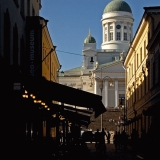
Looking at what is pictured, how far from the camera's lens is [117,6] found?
146 m

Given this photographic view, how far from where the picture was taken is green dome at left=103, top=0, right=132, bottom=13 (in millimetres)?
146500

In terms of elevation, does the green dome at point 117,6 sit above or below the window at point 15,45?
above

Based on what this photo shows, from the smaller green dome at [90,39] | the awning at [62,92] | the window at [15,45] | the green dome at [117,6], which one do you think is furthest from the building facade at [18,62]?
the green dome at [117,6]

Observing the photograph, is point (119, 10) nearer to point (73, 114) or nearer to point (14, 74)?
point (73, 114)

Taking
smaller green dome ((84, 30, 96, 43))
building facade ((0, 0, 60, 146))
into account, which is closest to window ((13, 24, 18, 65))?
building facade ((0, 0, 60, 146))

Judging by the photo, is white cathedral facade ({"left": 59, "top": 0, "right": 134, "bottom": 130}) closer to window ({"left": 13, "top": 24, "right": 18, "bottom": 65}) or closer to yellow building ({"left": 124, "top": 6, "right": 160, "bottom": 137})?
yellow building ({"left": 124, "top": 6, "right": 160, "bottom": 137})

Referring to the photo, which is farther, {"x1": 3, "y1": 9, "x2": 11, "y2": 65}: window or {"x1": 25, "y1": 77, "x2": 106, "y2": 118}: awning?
{"x1": 3, "y1": 9, "x2": 11, "y2": 65}: window

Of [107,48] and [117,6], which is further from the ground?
[117,6]

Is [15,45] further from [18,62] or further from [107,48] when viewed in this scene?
[107,48]

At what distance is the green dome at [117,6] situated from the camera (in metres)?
146

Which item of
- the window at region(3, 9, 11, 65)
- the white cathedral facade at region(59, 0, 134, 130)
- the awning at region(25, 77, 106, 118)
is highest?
the white cathedral facade at region(59, 0, 134, 130)

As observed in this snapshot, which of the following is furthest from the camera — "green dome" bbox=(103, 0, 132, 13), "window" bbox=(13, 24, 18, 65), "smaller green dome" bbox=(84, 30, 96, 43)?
"green dome" bbox=(103, 0, 132, 13)

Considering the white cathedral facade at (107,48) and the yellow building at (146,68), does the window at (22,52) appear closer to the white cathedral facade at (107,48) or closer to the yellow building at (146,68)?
the yellow building at (146,68)

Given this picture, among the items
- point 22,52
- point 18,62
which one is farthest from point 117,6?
point 18,62
